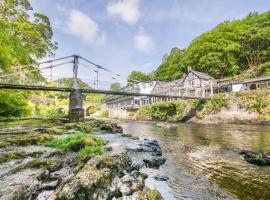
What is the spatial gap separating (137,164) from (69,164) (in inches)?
99.5

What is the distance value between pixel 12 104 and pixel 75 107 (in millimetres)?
5722

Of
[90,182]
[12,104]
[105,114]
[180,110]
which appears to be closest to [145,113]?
[180,110]

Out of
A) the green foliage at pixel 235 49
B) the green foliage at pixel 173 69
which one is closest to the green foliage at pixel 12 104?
the green foliage at pixel 235 49

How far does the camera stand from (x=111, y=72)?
114ft

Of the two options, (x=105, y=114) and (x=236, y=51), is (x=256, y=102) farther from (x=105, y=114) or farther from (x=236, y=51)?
(x=105, y=114)

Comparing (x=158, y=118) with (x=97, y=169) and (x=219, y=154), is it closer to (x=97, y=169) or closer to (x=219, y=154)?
(x=219, y=154)

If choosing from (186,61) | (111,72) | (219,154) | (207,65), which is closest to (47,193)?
(219,154)

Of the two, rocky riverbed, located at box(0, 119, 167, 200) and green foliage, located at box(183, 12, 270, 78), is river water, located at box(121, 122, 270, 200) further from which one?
green foliage, located at box(183, 12, 270, 78)

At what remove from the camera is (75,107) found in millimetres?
22359

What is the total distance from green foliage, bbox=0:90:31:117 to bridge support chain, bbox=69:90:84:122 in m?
4.56

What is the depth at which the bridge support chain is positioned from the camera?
22172mm

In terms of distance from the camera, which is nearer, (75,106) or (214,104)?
(75,106)

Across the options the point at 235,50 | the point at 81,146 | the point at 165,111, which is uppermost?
the point at 235,50

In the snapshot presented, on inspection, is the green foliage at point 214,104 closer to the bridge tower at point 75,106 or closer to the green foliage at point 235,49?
the green foliage at point 235,49
